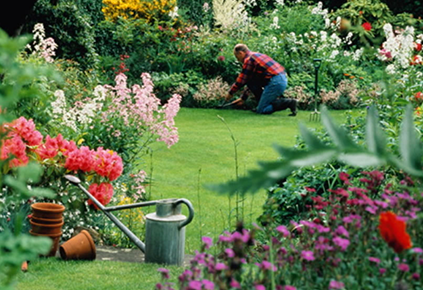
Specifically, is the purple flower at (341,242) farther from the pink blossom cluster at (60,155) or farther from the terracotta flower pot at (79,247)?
the pink blossom cluster at (60,155)

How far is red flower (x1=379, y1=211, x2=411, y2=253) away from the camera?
4.95 ft

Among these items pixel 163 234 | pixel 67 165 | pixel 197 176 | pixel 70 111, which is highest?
pixel 70 111

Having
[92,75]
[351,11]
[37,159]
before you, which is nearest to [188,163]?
[92,75]

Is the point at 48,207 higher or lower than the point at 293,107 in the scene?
lower

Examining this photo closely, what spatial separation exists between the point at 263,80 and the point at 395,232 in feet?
34.8

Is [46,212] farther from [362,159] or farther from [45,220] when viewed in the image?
[362,159]

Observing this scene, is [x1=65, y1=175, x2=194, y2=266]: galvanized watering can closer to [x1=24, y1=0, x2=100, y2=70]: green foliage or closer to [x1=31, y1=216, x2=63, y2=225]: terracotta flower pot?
[x1=31, y1=216, x2=63, y2=225]: terracotta flower pot

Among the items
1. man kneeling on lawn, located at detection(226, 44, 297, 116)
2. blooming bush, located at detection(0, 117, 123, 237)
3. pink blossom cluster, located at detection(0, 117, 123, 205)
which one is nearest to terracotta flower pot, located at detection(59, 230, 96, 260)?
blooming bush, located at detection(0, 117, 123, 237)

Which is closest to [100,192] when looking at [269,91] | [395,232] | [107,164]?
[107,164]

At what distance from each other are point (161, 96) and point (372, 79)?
15.3 feet

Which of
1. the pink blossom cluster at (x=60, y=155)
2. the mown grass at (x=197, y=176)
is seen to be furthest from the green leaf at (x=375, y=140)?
the pink blossom cluster at (x=60, y=155)

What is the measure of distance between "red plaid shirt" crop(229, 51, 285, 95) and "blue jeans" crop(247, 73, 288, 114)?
136 mm

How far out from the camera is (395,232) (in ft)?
→ 4.98

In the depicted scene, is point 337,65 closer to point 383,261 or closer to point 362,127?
point 362,127
